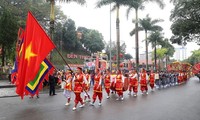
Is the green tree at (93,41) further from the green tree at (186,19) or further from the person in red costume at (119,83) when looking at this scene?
the person in red costume at (119,83)

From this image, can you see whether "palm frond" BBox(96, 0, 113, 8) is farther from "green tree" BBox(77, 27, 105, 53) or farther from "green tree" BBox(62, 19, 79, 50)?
"green tree" BBox(77, 27, 105, 53)

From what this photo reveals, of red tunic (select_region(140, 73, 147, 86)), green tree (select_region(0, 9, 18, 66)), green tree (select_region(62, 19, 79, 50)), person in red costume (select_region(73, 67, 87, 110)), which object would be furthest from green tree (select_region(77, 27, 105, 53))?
person in red costume (select_region(73, 67, 87, 110))

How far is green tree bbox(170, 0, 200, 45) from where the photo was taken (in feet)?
88.3

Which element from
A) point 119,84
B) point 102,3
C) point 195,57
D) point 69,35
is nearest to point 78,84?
point 119,84

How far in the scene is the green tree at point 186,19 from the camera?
2692 centimetres

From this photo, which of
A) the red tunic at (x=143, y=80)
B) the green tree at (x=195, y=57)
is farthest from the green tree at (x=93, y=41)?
the red tunic at (x=143, y=80)

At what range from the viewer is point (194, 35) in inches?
1264

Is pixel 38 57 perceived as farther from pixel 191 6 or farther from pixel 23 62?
pixel 191 6

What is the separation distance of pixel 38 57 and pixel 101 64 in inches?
1135

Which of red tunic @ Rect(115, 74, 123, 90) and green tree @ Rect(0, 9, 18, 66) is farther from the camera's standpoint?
green tree @ Rect(0, 9, 18, 66)

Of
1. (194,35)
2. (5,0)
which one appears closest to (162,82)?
(194,35)

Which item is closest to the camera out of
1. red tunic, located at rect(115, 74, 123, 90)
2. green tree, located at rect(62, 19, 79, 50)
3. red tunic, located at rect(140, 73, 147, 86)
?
red tunic, located at rect(115, 74, 123, 90)

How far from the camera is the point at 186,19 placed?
29812mm

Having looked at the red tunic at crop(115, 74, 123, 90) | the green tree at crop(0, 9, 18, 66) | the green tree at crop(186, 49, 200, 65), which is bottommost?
the red tunic at crop(115, 74, 123, 90)
